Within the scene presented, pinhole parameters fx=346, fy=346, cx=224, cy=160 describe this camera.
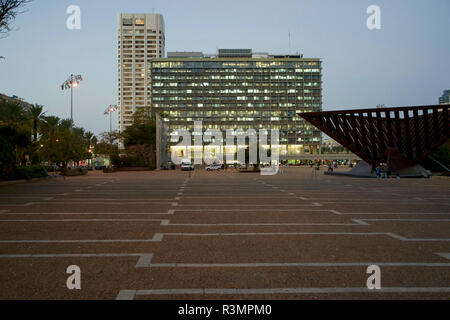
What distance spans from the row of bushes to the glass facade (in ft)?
362

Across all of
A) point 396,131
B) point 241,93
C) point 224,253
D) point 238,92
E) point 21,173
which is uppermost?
point 238,92

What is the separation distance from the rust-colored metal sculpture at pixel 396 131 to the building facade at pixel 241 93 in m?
104

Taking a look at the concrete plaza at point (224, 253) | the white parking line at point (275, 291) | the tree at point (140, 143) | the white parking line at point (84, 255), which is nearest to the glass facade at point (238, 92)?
the tree at point (140, 143)

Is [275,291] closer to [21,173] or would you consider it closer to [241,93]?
[21,173]

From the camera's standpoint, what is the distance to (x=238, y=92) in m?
142

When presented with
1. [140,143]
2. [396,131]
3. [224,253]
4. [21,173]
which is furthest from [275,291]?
[140,143]

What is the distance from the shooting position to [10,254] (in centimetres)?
595

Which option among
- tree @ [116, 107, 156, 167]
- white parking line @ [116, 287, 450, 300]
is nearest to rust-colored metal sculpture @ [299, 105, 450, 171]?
white parking line @ [116, 287, 450, 300]

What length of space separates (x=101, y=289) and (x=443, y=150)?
53847 millimetres

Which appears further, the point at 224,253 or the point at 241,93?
the point at 241,93

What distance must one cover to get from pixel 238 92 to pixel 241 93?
4.29 feet

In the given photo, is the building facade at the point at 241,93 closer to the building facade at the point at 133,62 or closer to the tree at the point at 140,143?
the building facade at the point at 133,62

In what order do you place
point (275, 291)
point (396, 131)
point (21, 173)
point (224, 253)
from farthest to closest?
point (396, 131) → point (21, 173) → point (224, 253) → point (275, 291)

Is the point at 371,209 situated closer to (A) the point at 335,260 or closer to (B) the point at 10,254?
(A) the point at 335,260
